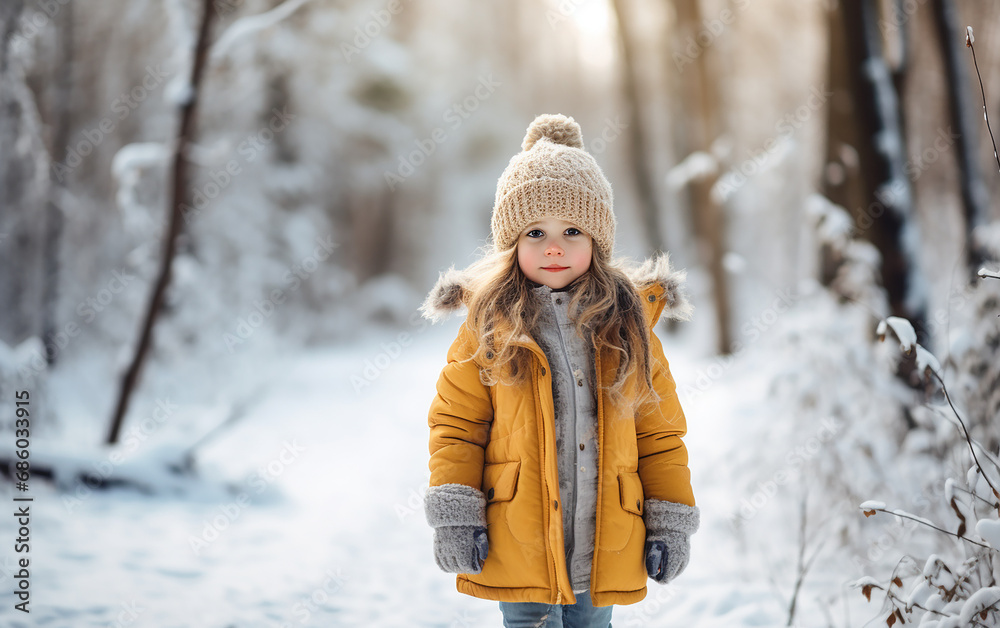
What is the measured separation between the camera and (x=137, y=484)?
447 centimetres

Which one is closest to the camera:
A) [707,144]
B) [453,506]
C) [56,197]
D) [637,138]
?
[453,506]

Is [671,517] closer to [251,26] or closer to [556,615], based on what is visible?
[556,615]

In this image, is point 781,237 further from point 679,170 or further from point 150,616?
point 150,616

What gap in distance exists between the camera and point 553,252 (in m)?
1.84

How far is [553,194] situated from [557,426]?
0.69 meters

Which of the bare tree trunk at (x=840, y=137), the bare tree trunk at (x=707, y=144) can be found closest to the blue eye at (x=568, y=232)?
the bare tree trunk at (x=840, y=137)

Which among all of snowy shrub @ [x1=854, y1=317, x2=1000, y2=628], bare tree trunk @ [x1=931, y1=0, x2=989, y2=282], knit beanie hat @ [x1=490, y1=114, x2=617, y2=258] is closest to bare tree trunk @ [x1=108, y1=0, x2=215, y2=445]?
knit beanie hat @ [x1=490, y1=114, x2=617, y2=258]

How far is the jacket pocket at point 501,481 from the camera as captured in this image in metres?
1.73

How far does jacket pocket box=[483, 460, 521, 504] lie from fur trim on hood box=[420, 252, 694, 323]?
51 centimetres

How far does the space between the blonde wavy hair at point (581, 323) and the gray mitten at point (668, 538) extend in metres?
0.31

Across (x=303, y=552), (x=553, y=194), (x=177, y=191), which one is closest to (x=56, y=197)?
(x=177, y=191)

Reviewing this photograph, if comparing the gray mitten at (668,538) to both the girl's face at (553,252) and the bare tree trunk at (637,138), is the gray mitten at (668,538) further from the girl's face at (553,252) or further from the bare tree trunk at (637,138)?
the bare tree trunk at (637,138)

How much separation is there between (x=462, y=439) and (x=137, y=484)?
3.77 meters

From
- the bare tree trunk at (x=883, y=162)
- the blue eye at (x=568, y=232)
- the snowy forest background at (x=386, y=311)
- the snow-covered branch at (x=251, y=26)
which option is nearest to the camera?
the blue eye at (x=568, y=232)
